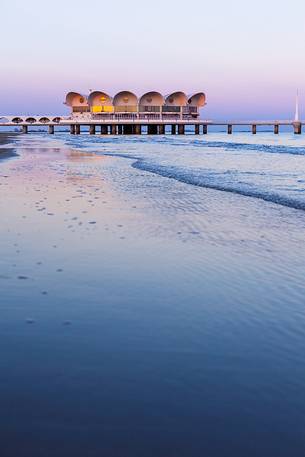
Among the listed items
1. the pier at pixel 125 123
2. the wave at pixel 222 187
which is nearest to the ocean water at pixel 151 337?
the wave at pixel 222 187

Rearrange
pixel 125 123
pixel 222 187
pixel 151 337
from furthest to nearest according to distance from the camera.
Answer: pixel 125 123, pixel 222 187, pixel 151 337

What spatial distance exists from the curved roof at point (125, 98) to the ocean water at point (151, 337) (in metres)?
88.3

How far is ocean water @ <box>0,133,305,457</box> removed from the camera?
7.74ft

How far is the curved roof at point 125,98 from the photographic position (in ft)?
308

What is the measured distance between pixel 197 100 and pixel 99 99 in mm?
17019

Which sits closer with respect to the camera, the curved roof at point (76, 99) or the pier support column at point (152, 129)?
the pier support column at point (152, 129)

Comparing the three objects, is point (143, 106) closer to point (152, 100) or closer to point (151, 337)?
point (152, 100)

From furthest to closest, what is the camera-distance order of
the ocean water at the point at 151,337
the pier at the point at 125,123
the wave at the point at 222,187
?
the pier at the point at 125,123, the wave at the point at 222,187, the ocean water at the point at 151,337

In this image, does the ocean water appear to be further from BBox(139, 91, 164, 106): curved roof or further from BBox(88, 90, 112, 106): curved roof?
BBox(88, 90, 112, 106): curved roof

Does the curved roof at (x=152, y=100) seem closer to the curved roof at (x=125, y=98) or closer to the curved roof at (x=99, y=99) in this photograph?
the curved roof at (x=125, y=98)

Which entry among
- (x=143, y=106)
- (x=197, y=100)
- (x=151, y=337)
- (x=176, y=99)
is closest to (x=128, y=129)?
(x=143, y=106)

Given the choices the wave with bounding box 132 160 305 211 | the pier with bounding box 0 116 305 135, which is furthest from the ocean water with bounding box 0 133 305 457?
the pier with bounding box 0 116 305 135

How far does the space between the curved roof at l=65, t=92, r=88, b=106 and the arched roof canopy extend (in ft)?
61.6

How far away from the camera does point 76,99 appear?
9950cm
